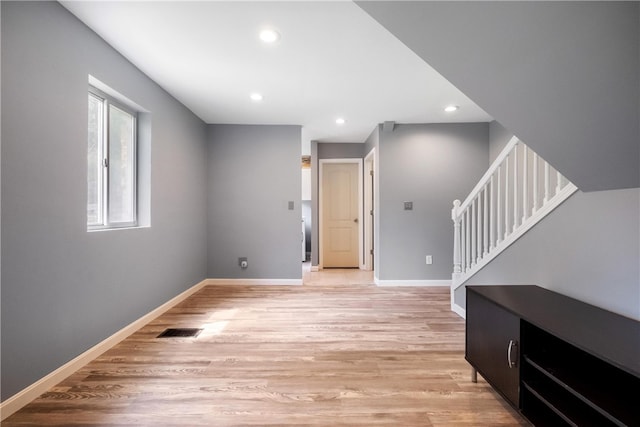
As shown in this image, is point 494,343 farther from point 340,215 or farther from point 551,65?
point 340,215

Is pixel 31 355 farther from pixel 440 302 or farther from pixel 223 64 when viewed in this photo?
pixel 440 302

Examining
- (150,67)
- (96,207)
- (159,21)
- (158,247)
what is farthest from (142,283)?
(159,21)

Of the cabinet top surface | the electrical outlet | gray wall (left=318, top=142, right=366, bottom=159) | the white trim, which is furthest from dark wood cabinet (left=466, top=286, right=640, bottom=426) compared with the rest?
gray wall (left=318, top=142, right=366, bottom=159)

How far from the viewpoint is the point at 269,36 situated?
6.85 ft

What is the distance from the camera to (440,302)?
342 cm

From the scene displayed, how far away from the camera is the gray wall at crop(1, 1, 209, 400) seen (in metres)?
1.52

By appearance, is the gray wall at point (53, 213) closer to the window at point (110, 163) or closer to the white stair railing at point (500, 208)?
the window at point (110, 163)

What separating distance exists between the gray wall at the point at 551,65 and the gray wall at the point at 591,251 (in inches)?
5.7

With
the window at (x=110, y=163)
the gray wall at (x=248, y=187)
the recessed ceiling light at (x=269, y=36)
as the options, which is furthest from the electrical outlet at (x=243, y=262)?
the recessed ceiling light at (x=269, y=36)

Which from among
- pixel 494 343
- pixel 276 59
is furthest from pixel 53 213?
pixel 494 343

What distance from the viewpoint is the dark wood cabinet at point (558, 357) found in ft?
3.49

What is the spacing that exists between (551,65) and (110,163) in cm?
294

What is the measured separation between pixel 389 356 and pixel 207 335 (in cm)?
150

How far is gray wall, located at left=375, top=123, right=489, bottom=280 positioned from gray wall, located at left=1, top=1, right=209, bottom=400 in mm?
3020
